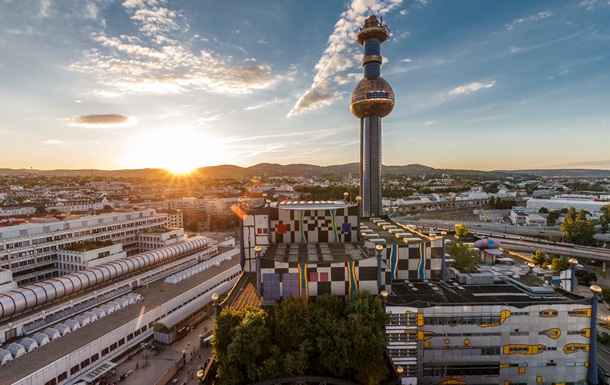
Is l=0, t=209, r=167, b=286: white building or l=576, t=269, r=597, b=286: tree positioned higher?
l=0, t=209, r=167, b=286: white building

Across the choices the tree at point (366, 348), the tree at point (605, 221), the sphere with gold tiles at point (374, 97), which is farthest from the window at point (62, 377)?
the tree at point (605, 221)

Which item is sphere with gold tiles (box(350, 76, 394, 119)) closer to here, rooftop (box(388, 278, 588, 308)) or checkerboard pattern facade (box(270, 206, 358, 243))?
checkerboard pattern facade (box(270, 206, 358, 243))

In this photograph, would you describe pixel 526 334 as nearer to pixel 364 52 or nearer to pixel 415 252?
pixel 415 252

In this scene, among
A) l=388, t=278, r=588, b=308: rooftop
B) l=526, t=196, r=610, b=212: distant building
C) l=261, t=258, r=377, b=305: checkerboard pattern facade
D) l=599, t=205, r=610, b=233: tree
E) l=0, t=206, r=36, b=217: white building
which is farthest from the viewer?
l=526, t=196, r=610, b=212: distant building

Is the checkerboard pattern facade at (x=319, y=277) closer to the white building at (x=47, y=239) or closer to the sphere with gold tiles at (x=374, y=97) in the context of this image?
the white building at (x=47, y=239)

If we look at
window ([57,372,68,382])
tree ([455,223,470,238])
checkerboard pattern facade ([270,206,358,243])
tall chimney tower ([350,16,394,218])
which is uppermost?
tall chimney tower ([350,16,394,218])

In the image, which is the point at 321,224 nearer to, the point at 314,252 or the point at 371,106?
the point at 314,252

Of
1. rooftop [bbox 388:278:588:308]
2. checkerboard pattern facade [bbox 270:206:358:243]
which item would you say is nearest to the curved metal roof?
checkerboard pattern facade [bbox 270:206:358:243]

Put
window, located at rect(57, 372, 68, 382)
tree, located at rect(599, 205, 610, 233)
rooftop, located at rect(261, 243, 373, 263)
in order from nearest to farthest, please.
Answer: rooftop, located at rect(261, 243, 373, 263), window, located at rect(57, 372, 68, 382), tree, located at rect(599, 205, 610, 233)
